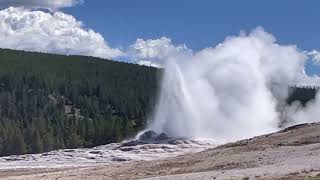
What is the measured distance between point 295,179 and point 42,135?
94.2 meters

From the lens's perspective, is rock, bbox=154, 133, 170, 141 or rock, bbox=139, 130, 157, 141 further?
rock, bbox=139, 130, 157, 141

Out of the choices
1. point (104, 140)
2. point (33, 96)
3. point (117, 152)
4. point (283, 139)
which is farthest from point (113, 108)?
point (283, 139)

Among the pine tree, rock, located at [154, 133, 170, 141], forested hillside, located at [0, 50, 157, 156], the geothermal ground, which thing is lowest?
the geothermal ground

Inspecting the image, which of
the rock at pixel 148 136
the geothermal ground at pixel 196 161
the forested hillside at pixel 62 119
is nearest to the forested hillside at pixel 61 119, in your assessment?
the forested hillside at pixel 62 119

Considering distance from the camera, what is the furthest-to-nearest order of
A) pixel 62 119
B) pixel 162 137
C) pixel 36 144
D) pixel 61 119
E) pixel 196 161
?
pixel 61 119, pixel 62 119, pixel 36 144, pixel 162 137, pixel 196 161

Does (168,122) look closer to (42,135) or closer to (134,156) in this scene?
(134,156)

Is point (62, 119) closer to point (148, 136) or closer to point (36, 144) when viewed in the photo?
point (36, 144)

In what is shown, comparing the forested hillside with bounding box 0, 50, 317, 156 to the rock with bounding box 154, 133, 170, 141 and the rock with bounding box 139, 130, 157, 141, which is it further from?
the rock with bounding box 154, 133, 170, 141

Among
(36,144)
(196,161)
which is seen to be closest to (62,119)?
(36,144)

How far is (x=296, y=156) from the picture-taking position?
3834 centimetres

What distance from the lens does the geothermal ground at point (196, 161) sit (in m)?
33.1

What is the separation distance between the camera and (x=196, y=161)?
44.3 m

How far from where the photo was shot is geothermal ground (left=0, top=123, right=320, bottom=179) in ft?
109

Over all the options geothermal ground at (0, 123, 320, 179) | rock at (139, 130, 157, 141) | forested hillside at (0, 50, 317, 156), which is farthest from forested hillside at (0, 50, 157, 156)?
geothermal ground at (0, 123, 320, 179)
